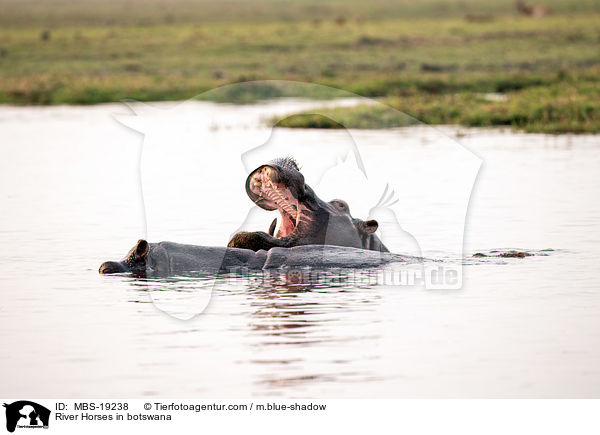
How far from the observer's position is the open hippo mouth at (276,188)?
428 inches

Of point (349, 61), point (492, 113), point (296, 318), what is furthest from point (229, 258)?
point (349, 61)

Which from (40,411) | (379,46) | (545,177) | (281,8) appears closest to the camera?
(40,411)

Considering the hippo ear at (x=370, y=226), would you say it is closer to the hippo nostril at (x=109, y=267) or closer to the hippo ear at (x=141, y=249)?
the hippo ear at (x=141, y=249)

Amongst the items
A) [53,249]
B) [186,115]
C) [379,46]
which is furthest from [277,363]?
[379,46]

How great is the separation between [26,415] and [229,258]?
13.1ft

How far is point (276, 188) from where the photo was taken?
10.9m

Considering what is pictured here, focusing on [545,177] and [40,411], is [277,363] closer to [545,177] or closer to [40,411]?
[40,411]

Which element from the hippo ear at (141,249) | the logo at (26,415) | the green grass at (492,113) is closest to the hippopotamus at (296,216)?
the hippo ear at (141,249)

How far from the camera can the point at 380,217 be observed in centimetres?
1173

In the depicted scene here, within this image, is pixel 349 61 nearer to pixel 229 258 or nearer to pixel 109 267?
pixel 109 267

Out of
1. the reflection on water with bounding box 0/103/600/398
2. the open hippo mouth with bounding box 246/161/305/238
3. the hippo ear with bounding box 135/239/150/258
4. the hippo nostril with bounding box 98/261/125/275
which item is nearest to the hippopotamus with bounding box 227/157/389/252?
the open hippo mouth with bounding box 246/161/305/238

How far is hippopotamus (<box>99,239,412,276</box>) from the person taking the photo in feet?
37.9

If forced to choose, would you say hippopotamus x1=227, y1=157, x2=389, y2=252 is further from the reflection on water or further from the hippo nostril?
the hippo nostril

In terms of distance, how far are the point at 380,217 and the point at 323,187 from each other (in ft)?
1.96
